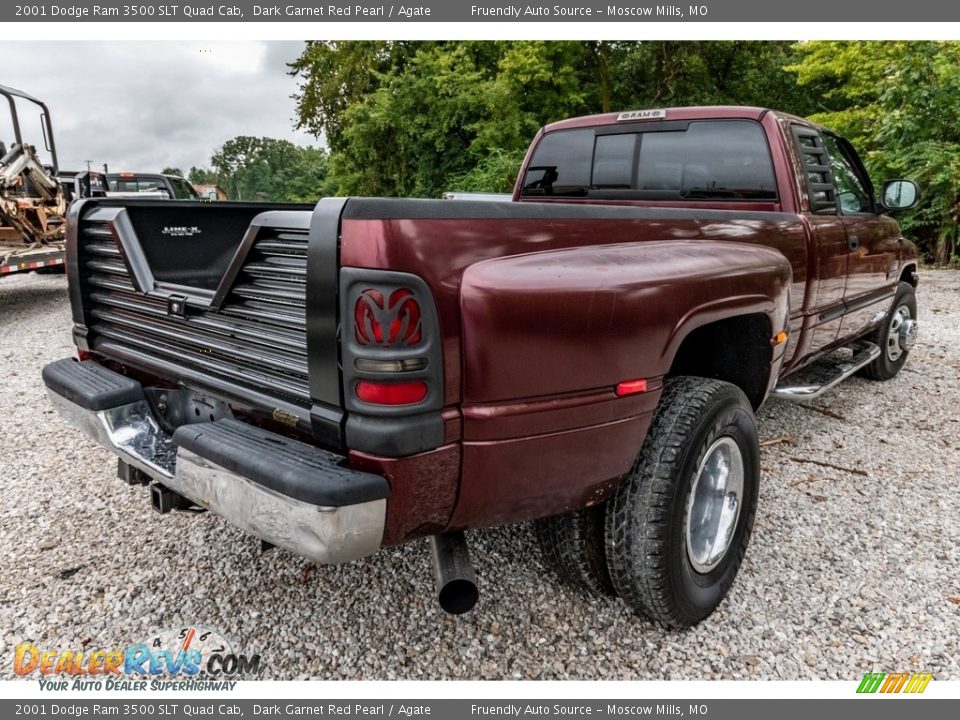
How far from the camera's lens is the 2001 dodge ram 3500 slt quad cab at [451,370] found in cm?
168

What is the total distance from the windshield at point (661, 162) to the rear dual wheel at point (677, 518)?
62.3 inches

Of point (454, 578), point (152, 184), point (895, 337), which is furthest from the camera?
point (152, 184)

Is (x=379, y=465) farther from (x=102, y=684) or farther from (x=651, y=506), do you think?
(x=102, y=684)

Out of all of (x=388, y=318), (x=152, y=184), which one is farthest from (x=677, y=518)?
(x=152, y=184)

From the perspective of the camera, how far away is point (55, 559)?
9.52 ft

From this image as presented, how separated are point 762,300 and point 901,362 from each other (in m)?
3.89

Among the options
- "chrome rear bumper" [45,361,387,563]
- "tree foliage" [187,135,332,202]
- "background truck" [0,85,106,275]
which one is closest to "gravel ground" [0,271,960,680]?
"chrome rear bumper" [45,361,387,563]

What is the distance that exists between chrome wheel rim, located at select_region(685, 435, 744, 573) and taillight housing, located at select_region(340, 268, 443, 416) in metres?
A: 1.27

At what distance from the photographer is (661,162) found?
3.83m

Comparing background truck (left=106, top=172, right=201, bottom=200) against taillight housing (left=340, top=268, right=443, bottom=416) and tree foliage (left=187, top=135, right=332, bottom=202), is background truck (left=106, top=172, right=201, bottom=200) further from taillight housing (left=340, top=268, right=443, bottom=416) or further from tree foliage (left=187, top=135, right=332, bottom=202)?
tree foliage (left=187, top=135, right=332, bottom=202)

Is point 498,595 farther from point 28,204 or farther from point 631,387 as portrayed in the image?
point 28,204

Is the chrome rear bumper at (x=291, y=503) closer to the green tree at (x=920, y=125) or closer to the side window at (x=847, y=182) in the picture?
the side window at (x=847, y=182)

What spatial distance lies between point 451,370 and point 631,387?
636 millimetres

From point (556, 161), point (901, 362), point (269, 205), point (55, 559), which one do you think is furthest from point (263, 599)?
point (901, 362)
